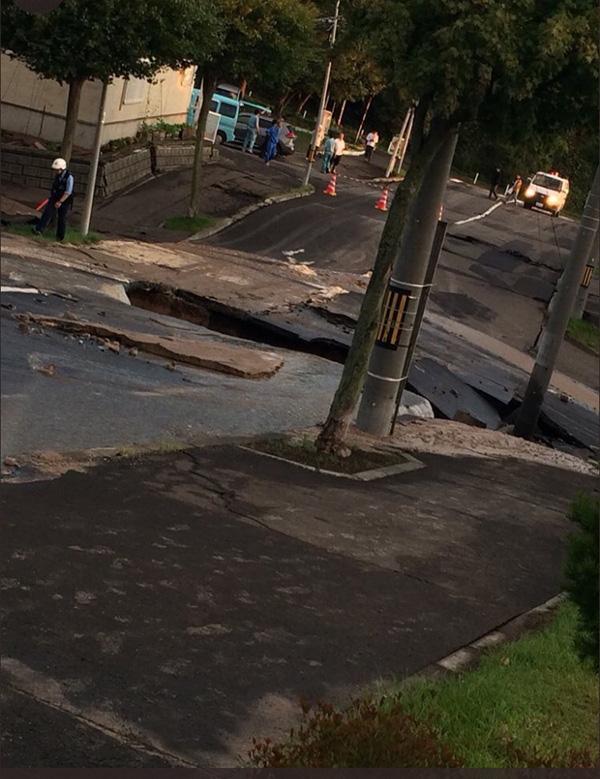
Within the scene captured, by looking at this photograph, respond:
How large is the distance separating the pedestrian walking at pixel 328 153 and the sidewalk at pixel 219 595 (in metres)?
31.9

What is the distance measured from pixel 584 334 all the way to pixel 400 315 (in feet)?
51.8

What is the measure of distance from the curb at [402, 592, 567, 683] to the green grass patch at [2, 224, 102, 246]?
1518cm

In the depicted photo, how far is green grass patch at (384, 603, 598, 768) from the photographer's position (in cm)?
559

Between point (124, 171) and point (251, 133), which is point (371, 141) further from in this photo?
point (124, 171)

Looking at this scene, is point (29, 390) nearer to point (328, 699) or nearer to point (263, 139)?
point (328, 699)

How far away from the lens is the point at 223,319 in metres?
20.4

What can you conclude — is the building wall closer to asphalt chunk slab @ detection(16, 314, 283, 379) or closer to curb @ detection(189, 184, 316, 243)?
curb @ detection(189, 184, 316, 243)

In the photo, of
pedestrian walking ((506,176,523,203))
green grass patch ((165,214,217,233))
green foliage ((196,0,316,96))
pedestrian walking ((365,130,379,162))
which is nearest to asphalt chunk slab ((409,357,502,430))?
green foliage ((196,0,316,96))

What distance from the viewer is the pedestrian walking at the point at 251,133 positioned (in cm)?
4631

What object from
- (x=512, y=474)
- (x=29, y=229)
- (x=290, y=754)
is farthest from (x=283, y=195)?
(x=290, y=754)

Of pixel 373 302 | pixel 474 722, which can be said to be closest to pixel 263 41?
pixel 373 302

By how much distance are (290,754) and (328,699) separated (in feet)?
3.53

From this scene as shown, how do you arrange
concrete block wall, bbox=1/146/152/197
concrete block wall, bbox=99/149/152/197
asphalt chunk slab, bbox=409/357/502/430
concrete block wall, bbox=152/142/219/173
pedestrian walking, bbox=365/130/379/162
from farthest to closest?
pedestrian walking, bbox=365/130/379/162 → concrete block wall, bbox=152/142/219/173 → concrete block wall, bbox=99/149/152/197 → concrete block wall, bbox=1/146/152/197 → asphalt chunk slab, bbox=409/357/502/430

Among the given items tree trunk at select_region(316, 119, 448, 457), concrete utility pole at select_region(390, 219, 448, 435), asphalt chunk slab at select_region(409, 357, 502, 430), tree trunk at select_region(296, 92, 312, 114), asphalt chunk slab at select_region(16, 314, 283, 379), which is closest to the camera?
tree trunk at select_region(316, 119, 448, 457)
